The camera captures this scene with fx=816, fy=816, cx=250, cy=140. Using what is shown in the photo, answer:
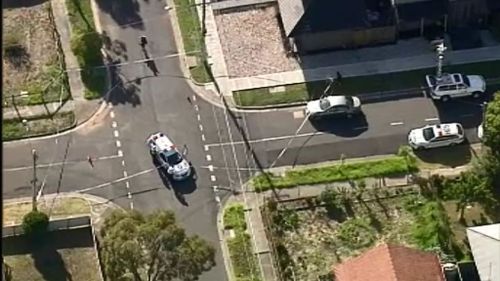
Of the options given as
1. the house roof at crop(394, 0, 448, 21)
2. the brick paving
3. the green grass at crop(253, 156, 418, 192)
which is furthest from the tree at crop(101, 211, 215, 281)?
the house roof at crop(394, 0, 448, 21)

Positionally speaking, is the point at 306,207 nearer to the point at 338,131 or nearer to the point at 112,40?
the point at 338,131

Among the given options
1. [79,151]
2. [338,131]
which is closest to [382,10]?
[338,131]

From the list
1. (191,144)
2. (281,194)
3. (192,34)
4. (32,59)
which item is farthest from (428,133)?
(32,59)

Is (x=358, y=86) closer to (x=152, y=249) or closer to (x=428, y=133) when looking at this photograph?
(x=428, y=133)

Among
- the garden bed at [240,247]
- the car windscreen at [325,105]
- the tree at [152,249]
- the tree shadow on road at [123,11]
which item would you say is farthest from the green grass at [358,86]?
the tree at [152,249]

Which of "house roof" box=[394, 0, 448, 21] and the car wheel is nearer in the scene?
the car wheel

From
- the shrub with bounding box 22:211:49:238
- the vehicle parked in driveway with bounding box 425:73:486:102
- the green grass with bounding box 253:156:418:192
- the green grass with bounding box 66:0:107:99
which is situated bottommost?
the green grass with bounding box 253:156:418:192

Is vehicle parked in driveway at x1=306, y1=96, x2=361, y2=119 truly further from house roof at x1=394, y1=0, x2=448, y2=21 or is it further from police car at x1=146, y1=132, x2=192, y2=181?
police car at x1=146, y1=132, x2=192, y2=181
